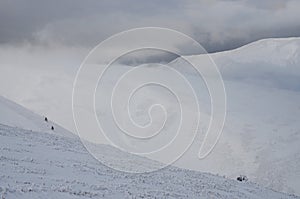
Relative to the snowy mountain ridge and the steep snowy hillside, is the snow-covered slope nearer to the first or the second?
the snowy mountain ridge

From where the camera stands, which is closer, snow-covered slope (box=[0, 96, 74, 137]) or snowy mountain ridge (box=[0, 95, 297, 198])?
snowy mountain ridge (box=[0, 95, 297, 198])

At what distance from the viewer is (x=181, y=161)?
195625 millimetres

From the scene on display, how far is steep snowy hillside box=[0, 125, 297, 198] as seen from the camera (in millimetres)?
20834

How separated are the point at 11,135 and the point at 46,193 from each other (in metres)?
20.5

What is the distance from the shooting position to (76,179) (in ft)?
81.8

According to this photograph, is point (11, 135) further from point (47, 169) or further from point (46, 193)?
point (46, 193)

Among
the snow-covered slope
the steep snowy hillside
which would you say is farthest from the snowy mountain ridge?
the snow-covered slope

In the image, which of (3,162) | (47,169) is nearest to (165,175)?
(47,169)

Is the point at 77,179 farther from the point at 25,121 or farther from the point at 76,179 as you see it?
the point at 25,121

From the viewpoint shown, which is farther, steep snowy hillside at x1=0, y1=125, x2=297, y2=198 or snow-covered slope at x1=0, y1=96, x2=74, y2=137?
snow-covered slope at x1=0, y1=96, x2=74, y2=137

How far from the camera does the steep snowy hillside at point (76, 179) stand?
2083cm

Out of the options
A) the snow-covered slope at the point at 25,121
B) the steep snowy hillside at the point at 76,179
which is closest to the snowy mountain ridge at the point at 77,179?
the steep snowy hillside at the point at 76,179

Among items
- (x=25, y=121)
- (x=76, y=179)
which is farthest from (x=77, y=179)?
(x=25, y=121)

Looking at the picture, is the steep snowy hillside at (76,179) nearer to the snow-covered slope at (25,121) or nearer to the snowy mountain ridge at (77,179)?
the snowy mountain ridge at (77,179)
